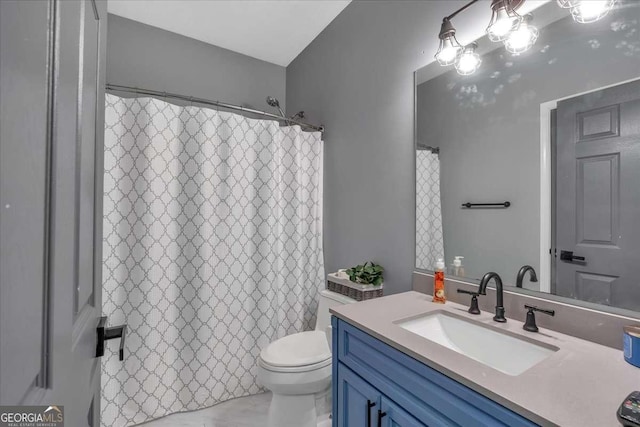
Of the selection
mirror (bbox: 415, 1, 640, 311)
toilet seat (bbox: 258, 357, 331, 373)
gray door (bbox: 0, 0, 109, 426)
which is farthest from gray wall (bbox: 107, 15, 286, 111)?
toilet seat (bbox: 258, 357, 331, 373)

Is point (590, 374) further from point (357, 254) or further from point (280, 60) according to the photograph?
point (280, 60)

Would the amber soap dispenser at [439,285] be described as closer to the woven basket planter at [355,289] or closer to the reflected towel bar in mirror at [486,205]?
the reflected towel bar in mirror at [486,205]

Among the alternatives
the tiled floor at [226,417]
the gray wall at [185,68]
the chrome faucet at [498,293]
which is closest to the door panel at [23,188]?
the chrome faucet at [498,293]

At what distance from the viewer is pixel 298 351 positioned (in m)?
1.63

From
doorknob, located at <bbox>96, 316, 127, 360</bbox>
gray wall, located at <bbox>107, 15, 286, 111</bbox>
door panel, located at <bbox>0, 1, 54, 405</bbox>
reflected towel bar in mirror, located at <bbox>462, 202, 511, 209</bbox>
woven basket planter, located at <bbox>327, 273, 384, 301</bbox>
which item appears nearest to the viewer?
door panel, located at <bbox>0, 1, 54, 405</bbox>

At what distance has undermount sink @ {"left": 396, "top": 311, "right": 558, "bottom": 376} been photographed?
921 millimetres

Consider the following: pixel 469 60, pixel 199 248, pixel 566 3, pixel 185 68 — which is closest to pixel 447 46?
pixel 469 60

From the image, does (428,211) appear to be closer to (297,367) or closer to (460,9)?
(460,9)

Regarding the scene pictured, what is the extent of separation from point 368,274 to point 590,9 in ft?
4.58

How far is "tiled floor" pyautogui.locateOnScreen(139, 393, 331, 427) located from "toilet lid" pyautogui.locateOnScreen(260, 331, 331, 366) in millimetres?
463

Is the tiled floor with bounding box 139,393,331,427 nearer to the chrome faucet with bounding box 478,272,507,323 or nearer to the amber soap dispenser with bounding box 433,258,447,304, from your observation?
the amber soap dispenser with bounding box 433,258,447,304

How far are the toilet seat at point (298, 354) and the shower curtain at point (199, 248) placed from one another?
1.49 feet

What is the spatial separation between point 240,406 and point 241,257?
0.96 m

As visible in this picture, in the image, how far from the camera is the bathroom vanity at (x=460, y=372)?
0.63 metres
